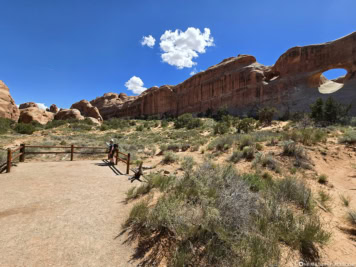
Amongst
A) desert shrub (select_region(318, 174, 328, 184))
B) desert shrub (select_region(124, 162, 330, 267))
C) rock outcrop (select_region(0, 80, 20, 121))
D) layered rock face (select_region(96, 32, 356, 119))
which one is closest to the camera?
desert shrub (select_region(124, 162, 330, 267))

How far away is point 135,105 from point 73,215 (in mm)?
66001

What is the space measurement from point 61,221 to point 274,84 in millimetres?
40812

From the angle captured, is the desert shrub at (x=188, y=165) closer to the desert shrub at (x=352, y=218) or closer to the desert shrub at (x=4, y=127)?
the desert shrub at (x=352, y=218)

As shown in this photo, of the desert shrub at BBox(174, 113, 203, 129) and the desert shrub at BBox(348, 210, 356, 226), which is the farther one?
the desert shrub at BBox(174, 113, 203, 129)

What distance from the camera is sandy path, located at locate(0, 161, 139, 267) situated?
238 centimetres

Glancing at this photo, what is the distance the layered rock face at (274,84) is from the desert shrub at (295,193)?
3165cm

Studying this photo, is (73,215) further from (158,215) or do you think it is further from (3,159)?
(3,159)

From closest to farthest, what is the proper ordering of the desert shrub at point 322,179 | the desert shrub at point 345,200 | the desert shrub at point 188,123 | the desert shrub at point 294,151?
1. the desert shrub at point 345,200
2. the desert shrub at point 322,179
3. the desert shrub at point 294,151
4. the desert shrub at point 188,123

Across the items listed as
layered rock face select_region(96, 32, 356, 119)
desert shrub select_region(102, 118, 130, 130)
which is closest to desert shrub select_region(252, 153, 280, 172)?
desert shrub select_region(102, 118, 130, 130)

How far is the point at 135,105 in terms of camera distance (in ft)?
217

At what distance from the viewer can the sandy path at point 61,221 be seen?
2385 millimetres

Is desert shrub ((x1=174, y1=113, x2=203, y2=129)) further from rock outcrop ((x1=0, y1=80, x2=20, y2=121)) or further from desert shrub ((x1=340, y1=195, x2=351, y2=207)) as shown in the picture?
rock outcrop ((x1=0, y1=80, x2=20, y2=121))

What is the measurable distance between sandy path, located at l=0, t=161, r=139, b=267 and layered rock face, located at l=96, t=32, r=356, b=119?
117 feet

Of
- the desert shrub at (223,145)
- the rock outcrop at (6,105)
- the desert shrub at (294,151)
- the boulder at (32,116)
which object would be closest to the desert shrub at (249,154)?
the desert shrub at (294,151)
